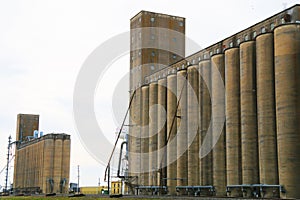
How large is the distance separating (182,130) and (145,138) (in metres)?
10.3

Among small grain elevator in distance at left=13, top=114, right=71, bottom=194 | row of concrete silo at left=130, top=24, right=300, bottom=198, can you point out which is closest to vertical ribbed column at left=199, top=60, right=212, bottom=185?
row of concrete silo at left=130, top=24, right=300, bottom=198

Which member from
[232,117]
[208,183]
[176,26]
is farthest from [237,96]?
[176,26]

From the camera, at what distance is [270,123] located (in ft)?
121

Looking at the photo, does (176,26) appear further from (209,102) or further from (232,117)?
(232,117)

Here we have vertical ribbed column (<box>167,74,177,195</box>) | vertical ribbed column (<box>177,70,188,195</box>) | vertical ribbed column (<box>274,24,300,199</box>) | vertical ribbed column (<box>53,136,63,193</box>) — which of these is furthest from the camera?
vertical ribbed column (<box>53,136,63,193</box>)

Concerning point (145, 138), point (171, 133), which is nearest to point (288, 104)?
point (171, 133)

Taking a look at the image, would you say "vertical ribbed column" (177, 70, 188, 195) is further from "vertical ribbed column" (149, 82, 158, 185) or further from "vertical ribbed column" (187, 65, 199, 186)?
"vertical ribbed column" (149, 82, 158, 185)

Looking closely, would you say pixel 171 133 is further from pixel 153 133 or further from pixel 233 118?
pixel 233 118

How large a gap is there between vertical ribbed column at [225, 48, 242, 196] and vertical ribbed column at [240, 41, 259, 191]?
1.32 m

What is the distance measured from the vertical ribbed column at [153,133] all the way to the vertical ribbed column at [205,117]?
12027 mm

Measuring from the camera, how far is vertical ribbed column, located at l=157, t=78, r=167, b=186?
55.1 m

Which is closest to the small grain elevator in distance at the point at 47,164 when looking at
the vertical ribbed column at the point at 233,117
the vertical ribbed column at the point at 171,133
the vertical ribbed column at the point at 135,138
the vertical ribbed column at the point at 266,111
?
the vertical ribbed column at the point at 135,138

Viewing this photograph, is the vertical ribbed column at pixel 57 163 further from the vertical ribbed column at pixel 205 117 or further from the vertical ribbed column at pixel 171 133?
the vertical ribbed column at pixel 205 117

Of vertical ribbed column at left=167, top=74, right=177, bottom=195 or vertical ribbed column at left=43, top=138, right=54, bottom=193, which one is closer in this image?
vertical ribbed column at left=167, top=74, right=177, bottom=195
